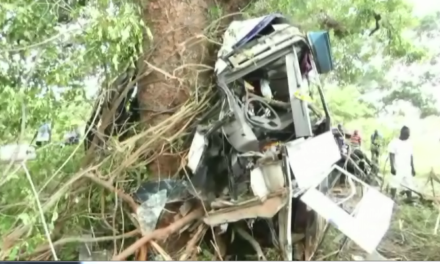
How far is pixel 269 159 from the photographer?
144cm

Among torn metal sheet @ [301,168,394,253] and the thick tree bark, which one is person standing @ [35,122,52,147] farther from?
torn metal sheet @ [301,168,394,253]

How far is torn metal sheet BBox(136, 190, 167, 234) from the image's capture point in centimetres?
148

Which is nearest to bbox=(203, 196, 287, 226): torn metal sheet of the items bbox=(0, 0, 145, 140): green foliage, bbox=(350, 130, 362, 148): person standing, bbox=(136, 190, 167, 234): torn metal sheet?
bbox=(136, 190, 167, 234): torn metal sheet

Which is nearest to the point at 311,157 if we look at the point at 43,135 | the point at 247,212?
the point at 247,212

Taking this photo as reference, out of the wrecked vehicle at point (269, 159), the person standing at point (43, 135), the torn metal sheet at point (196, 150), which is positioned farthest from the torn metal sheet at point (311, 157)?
the person standing at point (43, 135)

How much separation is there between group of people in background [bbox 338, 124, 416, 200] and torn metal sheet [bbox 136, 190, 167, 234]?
1.79ft

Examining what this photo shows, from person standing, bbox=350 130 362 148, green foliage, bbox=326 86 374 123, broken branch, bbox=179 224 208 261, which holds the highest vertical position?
green foliage, bbox=326 86 374 123

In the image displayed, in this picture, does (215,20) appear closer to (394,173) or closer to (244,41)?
(244,41)

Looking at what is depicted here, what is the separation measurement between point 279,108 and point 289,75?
0.09m

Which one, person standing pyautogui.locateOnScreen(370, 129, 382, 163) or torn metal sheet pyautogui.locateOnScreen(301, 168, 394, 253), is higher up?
person standing pyautogui.locateOnScreen(370, 129, 382, 163)

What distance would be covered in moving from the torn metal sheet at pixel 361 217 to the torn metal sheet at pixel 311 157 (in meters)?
0.04

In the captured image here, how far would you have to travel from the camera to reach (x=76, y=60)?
60.4 inches

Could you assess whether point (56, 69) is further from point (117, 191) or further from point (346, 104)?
point (346, 104)

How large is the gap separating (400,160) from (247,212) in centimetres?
40
